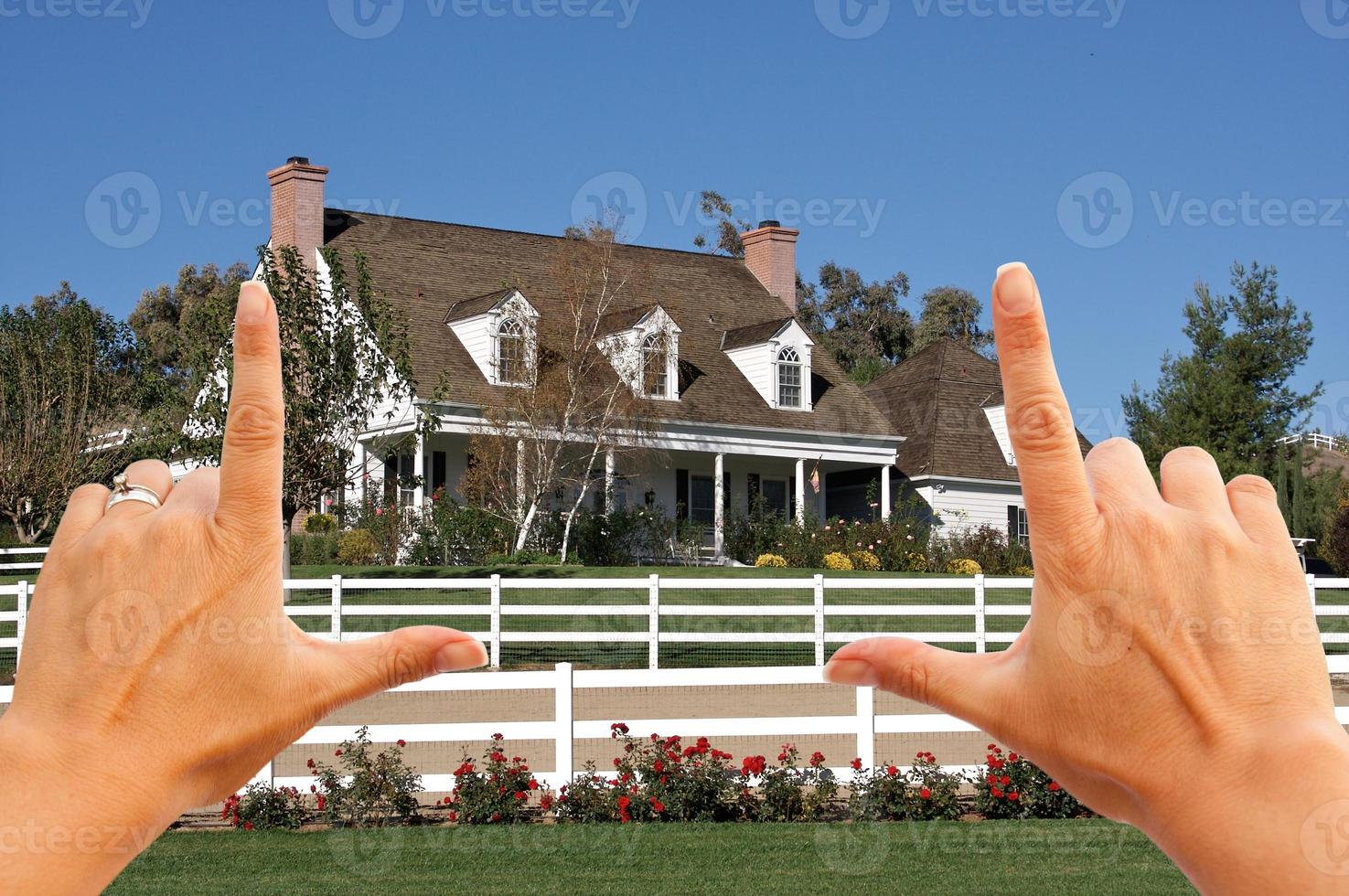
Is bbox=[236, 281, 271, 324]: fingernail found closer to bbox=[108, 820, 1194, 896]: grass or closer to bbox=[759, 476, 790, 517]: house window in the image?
bbox=[108, 820, 1194, 896]: grass

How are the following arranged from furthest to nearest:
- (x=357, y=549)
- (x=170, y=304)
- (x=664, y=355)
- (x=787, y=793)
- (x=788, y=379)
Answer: (x=170, y=304), (x=788, y=379), (x=664, y=355), (x=357, y=549), (x=787, y=793)

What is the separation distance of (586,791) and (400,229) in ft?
106

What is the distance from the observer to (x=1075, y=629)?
1.22 metres

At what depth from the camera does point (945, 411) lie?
4691 centimetres

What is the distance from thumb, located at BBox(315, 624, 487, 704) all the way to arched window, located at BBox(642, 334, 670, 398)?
3453 centimetres

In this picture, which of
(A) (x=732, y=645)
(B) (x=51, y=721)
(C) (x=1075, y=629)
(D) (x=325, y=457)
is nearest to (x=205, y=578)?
(B) (x=51, y=721)

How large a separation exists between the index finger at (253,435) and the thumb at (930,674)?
0.57 metres

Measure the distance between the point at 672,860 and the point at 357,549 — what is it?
23.6m

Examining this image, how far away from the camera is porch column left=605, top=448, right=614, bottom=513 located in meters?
35.1

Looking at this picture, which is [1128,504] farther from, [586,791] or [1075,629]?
[586,791]

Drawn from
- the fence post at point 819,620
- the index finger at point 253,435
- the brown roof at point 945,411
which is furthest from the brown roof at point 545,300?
the index finger at point 253,435

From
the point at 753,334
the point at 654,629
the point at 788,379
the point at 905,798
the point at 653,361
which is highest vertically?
the point at 753,334

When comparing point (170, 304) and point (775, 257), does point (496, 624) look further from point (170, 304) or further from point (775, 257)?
point (170, 304)

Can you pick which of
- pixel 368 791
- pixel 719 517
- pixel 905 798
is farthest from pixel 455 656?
pixel 719 517
